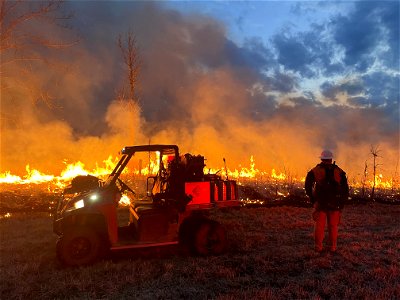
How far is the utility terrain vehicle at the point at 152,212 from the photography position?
741 cm

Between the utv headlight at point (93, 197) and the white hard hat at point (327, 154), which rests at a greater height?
the white hard hat at point (327, 154)

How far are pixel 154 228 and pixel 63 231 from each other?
185 cm

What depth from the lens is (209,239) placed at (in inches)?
321

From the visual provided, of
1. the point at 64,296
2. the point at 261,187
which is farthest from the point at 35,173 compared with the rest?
the point at 64,296

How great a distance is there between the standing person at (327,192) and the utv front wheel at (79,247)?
4.83 metres

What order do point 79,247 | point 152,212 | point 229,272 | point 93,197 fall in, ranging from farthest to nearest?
point 152,212 → point 93,197 → point 79,247 → point 229,272

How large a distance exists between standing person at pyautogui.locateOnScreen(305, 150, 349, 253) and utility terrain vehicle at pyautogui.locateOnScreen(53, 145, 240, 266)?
6.04 feet

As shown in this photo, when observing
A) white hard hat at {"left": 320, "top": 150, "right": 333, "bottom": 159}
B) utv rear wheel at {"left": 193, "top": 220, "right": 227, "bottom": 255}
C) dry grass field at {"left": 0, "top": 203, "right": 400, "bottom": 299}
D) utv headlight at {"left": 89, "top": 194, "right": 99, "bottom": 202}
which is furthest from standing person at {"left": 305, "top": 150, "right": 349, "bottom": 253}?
utv headlight at {"left": 89, "top": 194, "right": 99, "bottom": 202}

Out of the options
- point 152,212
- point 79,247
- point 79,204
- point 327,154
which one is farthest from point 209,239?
point 327,154

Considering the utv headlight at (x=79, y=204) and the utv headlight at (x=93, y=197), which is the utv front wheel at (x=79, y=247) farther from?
the utv headlight at (x=93, y=197)

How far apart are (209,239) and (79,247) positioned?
2764 millimetres

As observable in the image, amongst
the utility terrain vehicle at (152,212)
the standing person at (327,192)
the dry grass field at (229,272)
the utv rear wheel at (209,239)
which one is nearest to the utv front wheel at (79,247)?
the utility terrain vehicle at (152,212)

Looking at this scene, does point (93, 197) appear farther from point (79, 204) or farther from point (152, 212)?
point (152, 212)

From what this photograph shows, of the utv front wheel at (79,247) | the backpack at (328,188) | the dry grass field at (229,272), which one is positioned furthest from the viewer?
the backpack at (328,188)
